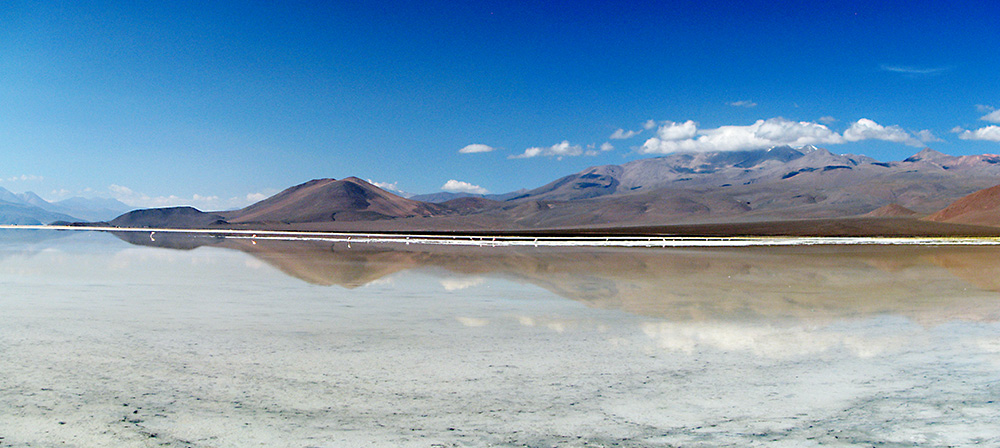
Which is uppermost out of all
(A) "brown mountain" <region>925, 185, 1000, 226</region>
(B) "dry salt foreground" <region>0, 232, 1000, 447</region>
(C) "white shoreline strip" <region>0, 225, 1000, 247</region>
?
(A) "brown mountain" <region>925, 185, 1000, 226</region>

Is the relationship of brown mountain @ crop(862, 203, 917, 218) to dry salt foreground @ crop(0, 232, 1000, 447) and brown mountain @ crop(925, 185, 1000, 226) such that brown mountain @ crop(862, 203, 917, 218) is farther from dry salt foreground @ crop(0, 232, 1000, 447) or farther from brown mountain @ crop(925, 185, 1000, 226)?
dry salt foreground @ crop(0, 232, 1000, 447)

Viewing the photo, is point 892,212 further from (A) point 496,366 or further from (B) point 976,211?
(A) point 496,366

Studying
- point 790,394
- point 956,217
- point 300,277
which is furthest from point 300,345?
point 956,217

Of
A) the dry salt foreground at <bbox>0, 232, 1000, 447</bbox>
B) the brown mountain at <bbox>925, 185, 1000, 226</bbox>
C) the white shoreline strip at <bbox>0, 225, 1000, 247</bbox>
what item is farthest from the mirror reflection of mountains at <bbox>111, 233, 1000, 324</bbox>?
the brown mountain at <bbox>925, 185, 1000, 226</bbox>

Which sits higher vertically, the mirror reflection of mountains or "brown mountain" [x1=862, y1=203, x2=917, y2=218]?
"brown mountain" [x1=862, y1=203, x2=917, y2=218]

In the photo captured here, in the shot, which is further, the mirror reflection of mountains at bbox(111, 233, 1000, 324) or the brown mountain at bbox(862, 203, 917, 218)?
the brown mountain at bbox(862, 203, 917, 218)

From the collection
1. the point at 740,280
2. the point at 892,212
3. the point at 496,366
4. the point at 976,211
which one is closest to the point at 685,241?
the point at 740,280
